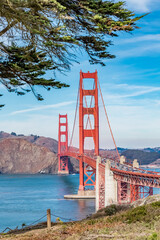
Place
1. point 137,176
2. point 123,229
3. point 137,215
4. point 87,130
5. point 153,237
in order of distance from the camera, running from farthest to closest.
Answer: point 87,130, point 137,176, point 137,215, point 123,229, point 153,237

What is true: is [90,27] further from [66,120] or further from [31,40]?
[66,120]

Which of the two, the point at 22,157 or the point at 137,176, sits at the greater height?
the point at 22,157

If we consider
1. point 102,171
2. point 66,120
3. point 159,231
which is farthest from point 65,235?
point 66,120

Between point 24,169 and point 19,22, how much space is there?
178 meters

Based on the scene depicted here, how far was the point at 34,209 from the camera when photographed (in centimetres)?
5412

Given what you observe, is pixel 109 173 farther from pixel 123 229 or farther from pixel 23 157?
pixel 23 157

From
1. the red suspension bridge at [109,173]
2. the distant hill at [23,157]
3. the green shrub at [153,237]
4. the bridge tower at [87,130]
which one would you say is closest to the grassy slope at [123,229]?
the green shrub at [153,237]

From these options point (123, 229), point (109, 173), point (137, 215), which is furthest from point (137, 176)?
point (123, 229)

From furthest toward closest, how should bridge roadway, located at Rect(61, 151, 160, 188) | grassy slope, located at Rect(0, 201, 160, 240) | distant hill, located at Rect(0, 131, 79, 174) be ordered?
distant hill, located at Rect(0, 131, 79, 174) → bridge roadway, located at Rect(61, 151, 160, 188) → grassy slope, located at Rect(0, 201, 160, 240)

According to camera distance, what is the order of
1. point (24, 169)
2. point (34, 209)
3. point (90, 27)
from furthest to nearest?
point (24, 169)
point (34, 209)
point (90, 27)

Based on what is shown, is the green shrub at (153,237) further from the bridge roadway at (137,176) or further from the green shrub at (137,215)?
the bridge roadway at (137,176)

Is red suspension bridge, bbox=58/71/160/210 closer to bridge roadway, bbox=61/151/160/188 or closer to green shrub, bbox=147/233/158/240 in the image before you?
bridge roadway, bbox=61/151/160/188

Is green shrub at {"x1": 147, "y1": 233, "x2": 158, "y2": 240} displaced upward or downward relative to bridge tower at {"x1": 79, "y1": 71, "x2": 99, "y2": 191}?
downward

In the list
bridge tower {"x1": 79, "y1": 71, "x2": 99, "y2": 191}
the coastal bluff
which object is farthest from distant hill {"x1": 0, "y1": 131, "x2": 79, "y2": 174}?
bridge tower {"x1": 79, "y1": 71, "x2": 99, "y2": 191}
